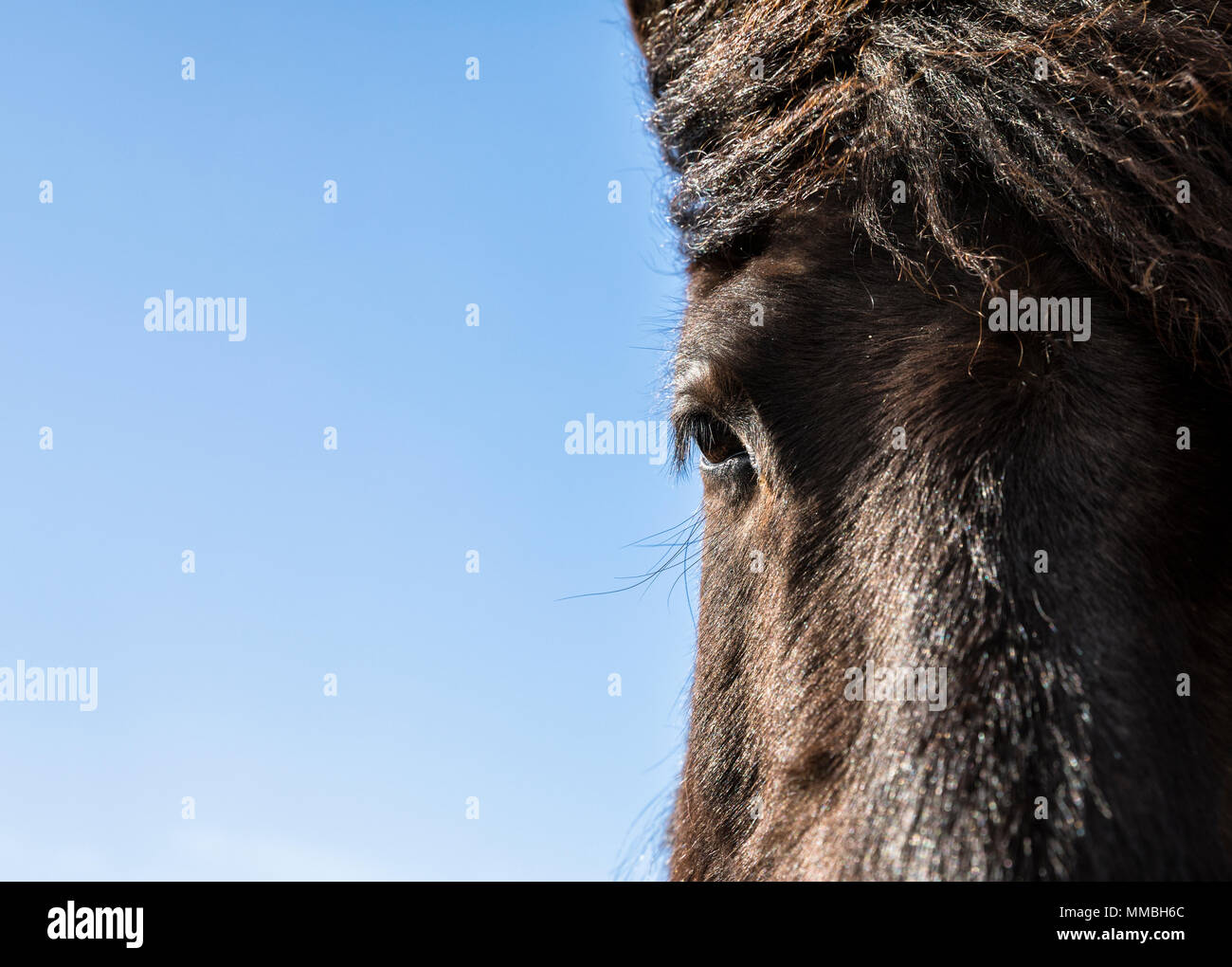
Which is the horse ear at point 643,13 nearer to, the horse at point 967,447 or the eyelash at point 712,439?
the horse at point 967,447

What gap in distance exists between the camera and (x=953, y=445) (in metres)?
1.69

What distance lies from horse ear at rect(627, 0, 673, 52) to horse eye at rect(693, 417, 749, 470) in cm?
164

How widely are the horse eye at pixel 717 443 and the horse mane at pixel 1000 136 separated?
19.4 inches

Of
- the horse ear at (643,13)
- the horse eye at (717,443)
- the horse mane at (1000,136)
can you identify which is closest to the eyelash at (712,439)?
the horse eye at (717,443)

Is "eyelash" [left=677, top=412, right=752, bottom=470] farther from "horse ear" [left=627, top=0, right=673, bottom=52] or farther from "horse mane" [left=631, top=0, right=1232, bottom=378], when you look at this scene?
"horse ear" [left=627, top=0, right=673, bottom=52]

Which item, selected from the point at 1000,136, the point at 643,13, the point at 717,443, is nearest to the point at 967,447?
the point at 1000,136

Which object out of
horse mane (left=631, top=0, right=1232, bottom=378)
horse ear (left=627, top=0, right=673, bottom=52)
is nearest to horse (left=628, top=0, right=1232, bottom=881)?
horse mane (left=631, top=0, right=1232, bottom=378)

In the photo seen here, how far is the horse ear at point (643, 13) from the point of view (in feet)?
10.9

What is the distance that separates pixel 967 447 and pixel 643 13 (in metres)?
2.40

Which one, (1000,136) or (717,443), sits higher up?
(1000,136)

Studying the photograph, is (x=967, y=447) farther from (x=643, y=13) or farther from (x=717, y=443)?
(x=643, y=13)

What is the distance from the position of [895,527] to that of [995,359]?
0.36 metres

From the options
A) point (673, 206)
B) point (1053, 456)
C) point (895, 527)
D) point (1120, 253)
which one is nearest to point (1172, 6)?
point (1120, 253)

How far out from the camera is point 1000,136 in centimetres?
193
